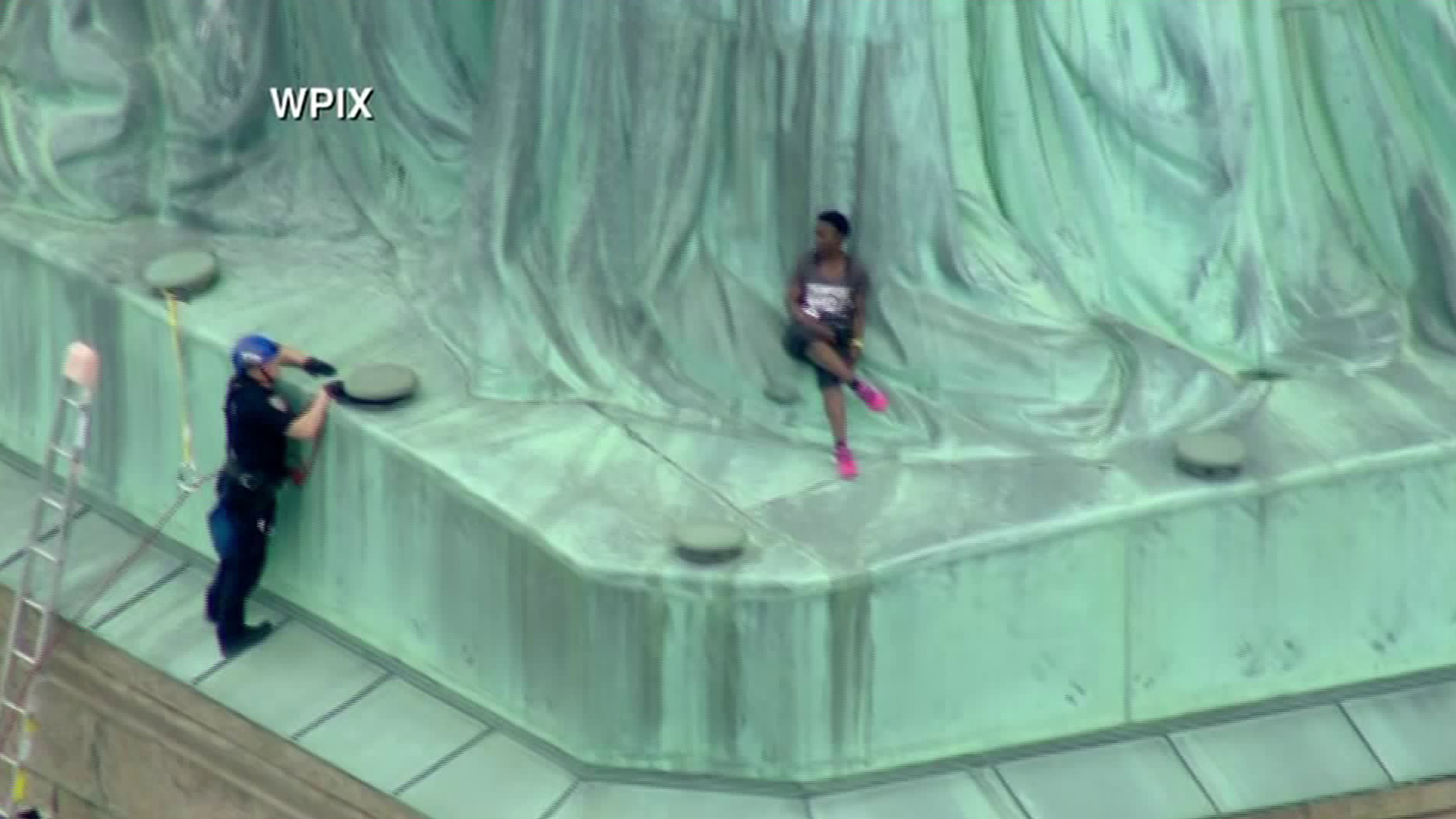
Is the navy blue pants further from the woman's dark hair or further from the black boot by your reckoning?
the woman's dark hair

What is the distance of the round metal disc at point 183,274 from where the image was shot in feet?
64.2

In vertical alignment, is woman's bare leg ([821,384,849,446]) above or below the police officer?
above

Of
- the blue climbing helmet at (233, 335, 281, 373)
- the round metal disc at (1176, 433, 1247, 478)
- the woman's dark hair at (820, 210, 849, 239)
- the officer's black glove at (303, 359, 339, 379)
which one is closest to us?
the woman's dark hair at (820, 210, 849, 239)

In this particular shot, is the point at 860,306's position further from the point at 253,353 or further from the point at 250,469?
the point at 250,469

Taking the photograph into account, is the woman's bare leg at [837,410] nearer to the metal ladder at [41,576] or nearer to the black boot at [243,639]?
the black boot at [243,639]

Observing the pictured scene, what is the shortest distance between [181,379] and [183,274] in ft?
1.59

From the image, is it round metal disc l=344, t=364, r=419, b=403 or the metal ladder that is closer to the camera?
round metal disc l=344, t=364, r=419, b=403

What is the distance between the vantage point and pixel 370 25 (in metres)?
20.0

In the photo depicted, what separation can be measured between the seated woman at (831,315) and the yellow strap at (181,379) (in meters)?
2.79

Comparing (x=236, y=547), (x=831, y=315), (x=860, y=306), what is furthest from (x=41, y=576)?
(x=860, y=306)

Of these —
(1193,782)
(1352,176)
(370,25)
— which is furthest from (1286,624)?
(370,25)

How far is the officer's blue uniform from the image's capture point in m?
18.6

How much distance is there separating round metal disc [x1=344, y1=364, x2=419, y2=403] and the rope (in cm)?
85

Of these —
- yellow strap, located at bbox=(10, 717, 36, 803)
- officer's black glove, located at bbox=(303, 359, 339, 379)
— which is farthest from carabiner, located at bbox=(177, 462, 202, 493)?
yellow strap, located at bbox=(10, 717, 36, 803)
